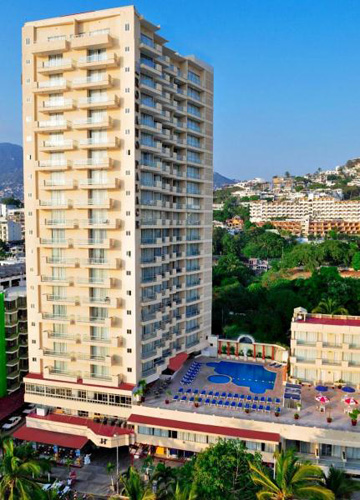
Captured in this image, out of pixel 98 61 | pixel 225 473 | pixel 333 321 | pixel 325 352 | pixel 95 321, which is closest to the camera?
pixel 225 473

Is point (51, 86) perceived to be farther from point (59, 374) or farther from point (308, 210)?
point (308, 210)

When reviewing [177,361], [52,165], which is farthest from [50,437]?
[52,165]

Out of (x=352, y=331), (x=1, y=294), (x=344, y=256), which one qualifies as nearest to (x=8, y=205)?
(x=344, y=256)

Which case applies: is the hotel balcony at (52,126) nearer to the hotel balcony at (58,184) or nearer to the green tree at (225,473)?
the hotel balcony at (58,184)

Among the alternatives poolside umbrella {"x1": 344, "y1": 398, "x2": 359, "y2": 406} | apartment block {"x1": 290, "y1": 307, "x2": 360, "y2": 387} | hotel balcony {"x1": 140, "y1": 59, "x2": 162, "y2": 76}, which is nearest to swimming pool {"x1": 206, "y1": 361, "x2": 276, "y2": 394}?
apartment block {"x1": 290, "y1": 307, "x2": 360, "y2": 387}

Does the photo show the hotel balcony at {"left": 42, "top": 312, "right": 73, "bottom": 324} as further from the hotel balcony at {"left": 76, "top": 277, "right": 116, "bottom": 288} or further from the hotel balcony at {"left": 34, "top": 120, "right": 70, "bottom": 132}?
the hotel balcony at {"left": 34, "top": 120, "right": 70, "bottom": 132}

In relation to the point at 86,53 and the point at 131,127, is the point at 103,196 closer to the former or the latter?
the point at 131,127
